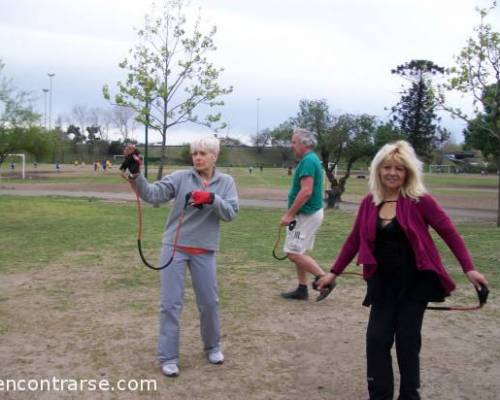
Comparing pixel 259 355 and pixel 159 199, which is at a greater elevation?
pixel 159 199

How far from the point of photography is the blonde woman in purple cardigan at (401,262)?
3.29 m

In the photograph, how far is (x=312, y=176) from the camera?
18.6ft

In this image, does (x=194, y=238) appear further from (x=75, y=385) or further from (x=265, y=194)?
(x=265, y=194)

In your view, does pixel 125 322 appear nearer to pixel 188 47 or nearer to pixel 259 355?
pixel 259 355

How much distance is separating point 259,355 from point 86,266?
13.5 ft

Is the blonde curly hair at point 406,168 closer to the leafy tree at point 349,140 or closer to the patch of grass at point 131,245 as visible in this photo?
the patch of grass at point 131,245

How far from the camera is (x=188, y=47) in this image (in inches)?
722

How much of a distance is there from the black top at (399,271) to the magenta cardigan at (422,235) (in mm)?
39

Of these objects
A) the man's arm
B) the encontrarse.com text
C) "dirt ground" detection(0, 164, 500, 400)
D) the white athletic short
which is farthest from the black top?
the white athletic short

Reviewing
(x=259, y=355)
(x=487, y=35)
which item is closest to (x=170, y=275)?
(x=259, y=355)

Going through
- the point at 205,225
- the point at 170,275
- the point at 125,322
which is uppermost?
the point at 205,225

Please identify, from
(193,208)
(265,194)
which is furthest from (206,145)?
(265,194)

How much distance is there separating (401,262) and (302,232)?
2.56 m

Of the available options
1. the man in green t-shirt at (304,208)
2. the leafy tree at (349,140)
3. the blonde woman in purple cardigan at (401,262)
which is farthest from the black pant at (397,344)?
the leafy tree at (349,140)
